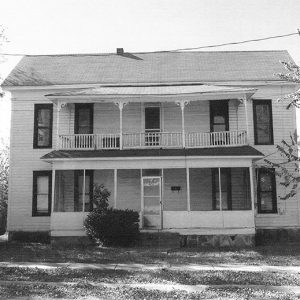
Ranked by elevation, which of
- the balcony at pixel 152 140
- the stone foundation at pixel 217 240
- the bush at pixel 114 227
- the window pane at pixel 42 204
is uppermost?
the balcony at pixel 152 140

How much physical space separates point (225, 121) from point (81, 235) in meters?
8.79

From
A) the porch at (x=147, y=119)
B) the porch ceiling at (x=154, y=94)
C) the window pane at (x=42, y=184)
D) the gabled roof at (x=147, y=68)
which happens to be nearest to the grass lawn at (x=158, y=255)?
A: the window pane at (x=42, y=184)

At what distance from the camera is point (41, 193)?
2234cm

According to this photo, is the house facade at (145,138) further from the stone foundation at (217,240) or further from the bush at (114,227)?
the stone foundation at (217,240)

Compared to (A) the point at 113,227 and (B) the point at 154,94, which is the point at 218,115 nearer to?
(B) the point at 154,94

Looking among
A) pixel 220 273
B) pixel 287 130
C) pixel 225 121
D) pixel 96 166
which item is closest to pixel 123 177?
pixel 96 166

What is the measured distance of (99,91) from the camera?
21359 millimetres

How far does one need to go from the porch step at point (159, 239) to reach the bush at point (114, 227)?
35 cm

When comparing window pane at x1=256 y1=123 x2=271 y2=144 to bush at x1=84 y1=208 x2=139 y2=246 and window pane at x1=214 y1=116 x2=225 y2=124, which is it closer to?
window pane at x1=214 y1=116 x2=225 y2=124

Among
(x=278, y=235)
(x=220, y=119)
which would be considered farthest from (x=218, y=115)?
(x=278, y=235)

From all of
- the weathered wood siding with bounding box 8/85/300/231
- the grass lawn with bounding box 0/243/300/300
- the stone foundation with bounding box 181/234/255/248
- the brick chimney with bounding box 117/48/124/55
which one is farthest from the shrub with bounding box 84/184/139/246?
the brick chimney with bounding box 117/48/124/55

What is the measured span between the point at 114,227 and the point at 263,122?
920 centimetres

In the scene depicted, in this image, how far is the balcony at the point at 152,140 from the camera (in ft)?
68.0

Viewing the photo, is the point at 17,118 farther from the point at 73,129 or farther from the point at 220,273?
the point at 220,273
